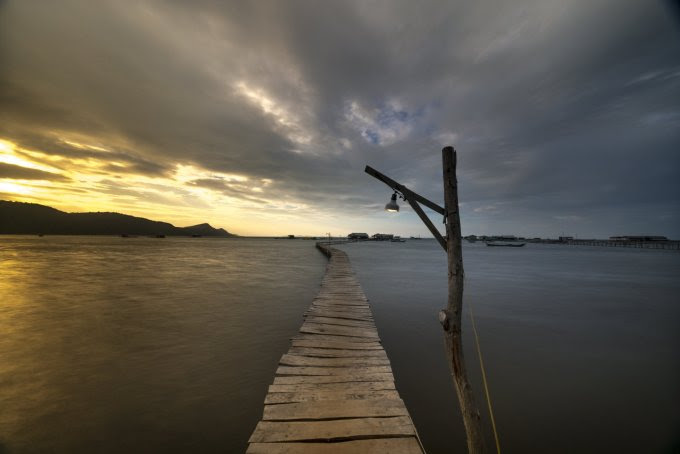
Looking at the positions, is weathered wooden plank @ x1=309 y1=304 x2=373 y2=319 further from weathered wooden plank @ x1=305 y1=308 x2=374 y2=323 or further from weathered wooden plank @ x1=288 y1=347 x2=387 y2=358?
weathered wooden plank @ x1=288 y1=347 x2=387 y2=358

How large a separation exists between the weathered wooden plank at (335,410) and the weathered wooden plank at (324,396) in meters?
0.09

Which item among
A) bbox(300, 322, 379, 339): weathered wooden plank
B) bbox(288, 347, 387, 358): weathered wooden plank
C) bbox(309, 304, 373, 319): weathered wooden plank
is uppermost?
bbox(309, 304, 373, 319): weathered wooden plank

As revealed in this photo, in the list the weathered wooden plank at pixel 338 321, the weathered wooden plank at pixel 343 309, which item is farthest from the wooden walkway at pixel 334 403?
the weathered wooden plank at pixel 343 309

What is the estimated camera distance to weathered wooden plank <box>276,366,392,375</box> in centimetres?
499

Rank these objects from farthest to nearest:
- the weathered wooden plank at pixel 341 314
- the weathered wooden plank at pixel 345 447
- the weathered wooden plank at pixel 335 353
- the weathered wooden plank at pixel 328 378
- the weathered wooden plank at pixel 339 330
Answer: the weathered wooden plank at pixel 341 314 → the weathered wooden plank at pixel 339 330 → the weathered wooden plank at pixel 335 353 → the weathered wooden plank at pixel 328 378 → the weathered wooden plank at pixel 345 447

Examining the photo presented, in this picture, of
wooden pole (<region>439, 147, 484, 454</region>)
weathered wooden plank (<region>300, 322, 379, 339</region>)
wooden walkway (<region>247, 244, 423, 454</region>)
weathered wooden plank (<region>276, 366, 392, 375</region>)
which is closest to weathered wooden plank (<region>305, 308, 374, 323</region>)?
weathered wooden plank (<region>300, 322, 379, 339</region>)

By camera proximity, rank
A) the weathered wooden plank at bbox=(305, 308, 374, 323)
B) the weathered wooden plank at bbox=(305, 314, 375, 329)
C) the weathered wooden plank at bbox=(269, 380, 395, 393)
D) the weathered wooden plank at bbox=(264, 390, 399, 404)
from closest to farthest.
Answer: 1. the weathered wooden plank at bbox=(264, 390, 399, 404)
2. the weathered wooden plank at bbox=(269, 380, 395, 393)
3. the weathered wooden plank at bbox=(305, 314, 375, 329)
4. the weathered wooden plank at bbox=(305, 308, 374, 323)

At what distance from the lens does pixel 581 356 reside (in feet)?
26.2

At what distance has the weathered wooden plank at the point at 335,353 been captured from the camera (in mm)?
5777

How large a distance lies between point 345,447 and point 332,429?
307 millimetres

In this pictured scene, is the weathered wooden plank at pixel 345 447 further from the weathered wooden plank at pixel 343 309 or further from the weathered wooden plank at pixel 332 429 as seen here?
the weathered wooden plank at pixel 343 309

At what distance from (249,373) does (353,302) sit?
4634 millimetres

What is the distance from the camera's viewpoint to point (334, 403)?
4.08 m

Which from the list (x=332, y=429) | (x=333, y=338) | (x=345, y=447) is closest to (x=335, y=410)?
(x=332, y=429)
